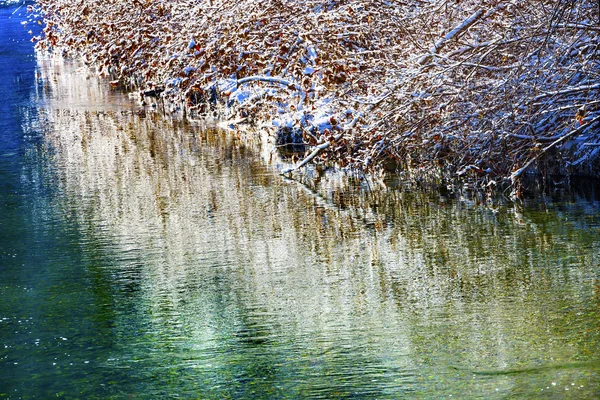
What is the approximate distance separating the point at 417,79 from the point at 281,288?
4034 millimetres

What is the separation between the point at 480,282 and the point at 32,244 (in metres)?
4.50

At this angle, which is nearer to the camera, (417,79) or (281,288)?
(281,288)

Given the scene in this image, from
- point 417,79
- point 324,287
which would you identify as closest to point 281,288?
point 324,287

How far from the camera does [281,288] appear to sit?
818 centimetres

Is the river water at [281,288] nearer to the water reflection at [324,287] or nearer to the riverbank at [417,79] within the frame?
the water reflection at [324,287]

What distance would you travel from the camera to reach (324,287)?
816 centimetres

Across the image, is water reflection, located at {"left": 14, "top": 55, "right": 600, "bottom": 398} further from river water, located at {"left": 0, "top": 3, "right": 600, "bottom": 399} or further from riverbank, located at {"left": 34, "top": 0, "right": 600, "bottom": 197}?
riverbank, located at {"left": 34, "top": 0, "right": 600, "bottom": 197}

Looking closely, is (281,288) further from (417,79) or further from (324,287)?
(417,79)

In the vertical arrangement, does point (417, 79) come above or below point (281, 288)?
above

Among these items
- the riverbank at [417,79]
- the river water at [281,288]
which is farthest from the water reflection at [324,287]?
the riverbank at [417,79]

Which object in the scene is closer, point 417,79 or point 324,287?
point 324,287

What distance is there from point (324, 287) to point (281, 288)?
36cm

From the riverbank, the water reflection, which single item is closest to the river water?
the water reflection

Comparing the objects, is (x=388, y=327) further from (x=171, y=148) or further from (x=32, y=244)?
(x=171, y=148)
